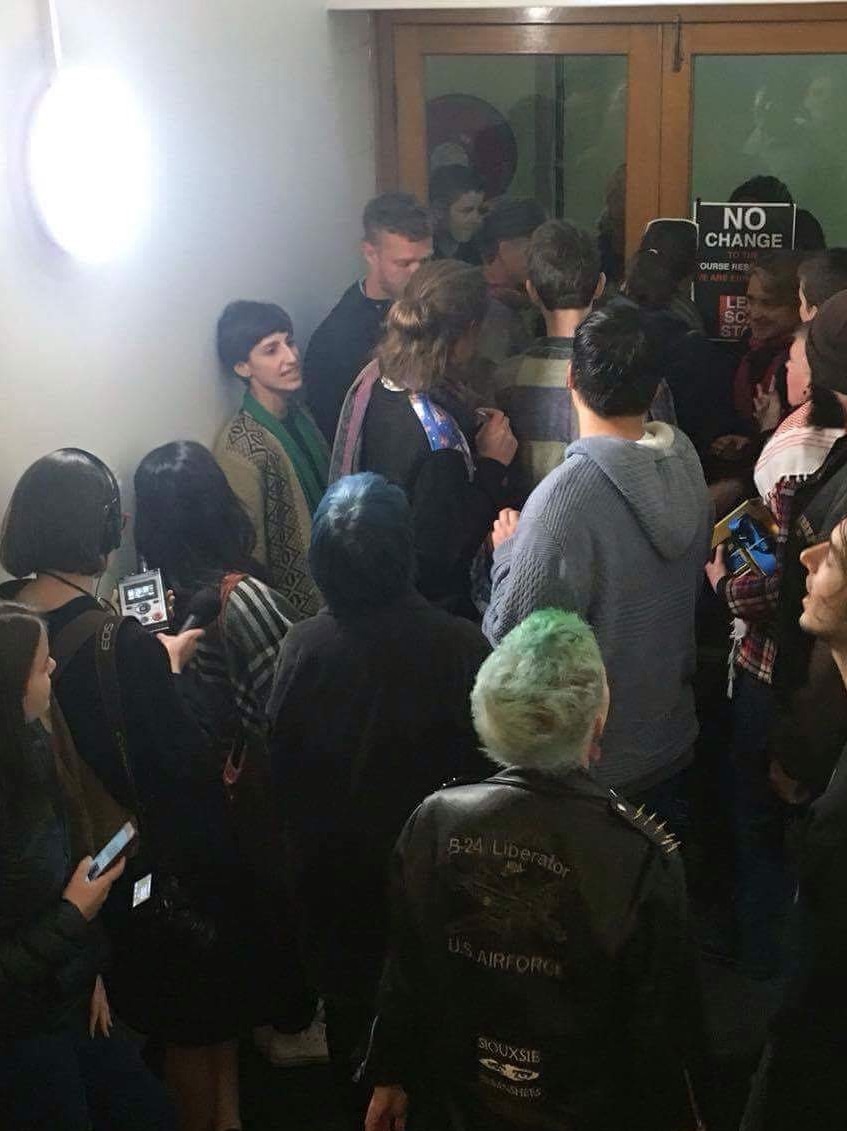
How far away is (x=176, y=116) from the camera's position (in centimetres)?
288

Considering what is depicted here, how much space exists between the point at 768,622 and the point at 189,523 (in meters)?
1.20

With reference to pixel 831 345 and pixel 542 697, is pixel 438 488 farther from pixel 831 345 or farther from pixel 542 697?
pixel 542 697

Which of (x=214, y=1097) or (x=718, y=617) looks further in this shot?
(x=718, y=617)

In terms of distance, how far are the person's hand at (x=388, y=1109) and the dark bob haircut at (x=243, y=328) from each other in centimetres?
179

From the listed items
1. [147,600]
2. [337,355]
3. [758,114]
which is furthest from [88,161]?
[758,114]

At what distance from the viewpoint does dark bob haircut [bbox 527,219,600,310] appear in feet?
9.23

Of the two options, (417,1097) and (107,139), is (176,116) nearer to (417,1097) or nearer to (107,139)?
(107,139)

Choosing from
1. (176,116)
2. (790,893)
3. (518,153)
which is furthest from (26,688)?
(518,153)

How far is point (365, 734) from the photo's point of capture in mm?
2029

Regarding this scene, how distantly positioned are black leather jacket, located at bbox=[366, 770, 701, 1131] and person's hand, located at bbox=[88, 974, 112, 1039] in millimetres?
718

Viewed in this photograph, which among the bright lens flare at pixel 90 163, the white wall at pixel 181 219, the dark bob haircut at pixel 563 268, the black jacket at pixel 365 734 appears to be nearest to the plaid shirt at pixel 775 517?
the dark bob haircut at pixel 563 268

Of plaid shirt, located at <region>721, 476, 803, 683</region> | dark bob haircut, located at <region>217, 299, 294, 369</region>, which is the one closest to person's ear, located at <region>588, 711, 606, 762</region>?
plaid shirt, located at <region>721, 476, 803, 683</region>

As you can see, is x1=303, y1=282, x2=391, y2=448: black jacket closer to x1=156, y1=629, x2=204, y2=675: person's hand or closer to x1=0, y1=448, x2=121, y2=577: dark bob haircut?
x1=156, y1=629, x2=204, y2=675: person's hand

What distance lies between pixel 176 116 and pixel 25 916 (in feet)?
6.18
